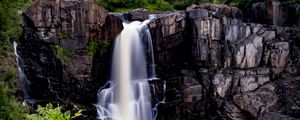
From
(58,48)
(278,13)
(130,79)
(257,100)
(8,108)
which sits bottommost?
(257,100)

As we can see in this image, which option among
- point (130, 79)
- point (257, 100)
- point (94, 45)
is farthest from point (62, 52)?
A: point (257, 100)

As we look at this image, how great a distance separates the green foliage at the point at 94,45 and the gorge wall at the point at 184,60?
0.07 m

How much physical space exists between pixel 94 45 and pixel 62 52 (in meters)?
2.39

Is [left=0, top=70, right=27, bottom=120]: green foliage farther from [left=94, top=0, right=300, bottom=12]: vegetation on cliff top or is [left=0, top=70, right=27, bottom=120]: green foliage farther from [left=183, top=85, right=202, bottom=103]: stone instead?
[left=94, top=0, right=300, bottom=12]: vegetation on cliff top

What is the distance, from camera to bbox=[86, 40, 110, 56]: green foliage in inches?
1191

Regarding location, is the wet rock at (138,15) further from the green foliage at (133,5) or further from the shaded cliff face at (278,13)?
the green foliage at (133,5)

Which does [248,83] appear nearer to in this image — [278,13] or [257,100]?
[257,100]

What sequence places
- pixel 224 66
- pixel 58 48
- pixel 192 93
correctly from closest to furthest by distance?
pixel 58 48, pixel 192 93, pixel 224 66

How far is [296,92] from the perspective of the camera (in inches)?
1197

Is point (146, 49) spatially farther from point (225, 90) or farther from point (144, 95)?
point (225, 90)

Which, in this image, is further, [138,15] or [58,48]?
[138,15]

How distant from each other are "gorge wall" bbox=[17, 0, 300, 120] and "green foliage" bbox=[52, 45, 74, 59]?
7 centimetres

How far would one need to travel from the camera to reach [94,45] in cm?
3069

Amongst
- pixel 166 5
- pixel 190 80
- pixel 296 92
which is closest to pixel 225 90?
pixel 190 80
